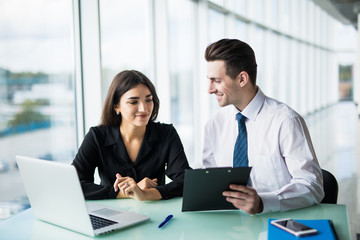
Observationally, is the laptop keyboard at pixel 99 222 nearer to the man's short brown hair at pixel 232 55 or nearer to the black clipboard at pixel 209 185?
the black clipboard at pixel 209 185

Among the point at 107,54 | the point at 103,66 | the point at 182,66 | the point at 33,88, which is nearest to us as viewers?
the point at 33,88

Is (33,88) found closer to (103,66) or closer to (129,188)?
(103,66)

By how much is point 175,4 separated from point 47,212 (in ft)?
12.9

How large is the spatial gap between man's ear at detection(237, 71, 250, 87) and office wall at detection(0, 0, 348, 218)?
1.39 m

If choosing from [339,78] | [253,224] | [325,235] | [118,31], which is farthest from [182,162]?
[339,78]

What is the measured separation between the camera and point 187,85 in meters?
5.58

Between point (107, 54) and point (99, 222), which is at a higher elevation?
point (107, 54)

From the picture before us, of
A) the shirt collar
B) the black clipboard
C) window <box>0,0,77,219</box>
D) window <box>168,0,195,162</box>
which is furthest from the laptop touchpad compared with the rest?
window <box>168,0,195,162</box>

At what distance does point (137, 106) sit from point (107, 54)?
61.7 inches

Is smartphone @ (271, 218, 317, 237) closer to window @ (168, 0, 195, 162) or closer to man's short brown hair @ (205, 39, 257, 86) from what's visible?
man's short brown hair @ (205, 39, 257, 86)

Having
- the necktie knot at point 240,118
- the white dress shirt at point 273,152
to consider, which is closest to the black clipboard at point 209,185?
the white dress shirt at point 273,152

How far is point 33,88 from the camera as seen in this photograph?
2766 millimetres

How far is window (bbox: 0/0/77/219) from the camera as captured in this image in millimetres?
2502

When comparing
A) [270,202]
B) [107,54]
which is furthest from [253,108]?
[107,54]
